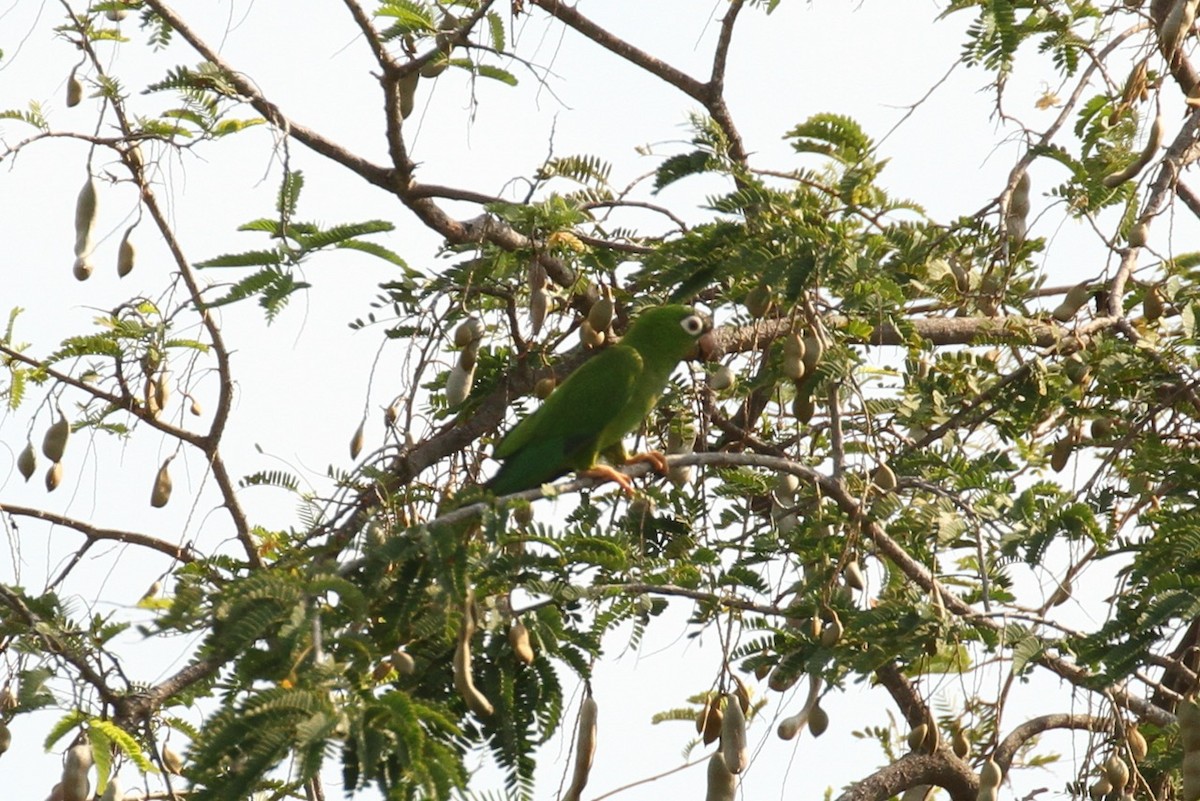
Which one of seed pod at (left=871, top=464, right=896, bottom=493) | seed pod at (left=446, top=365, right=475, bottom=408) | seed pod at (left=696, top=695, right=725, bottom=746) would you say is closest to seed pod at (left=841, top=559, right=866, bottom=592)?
seed pod at (left=871, top=464, right=896, bottom=493)

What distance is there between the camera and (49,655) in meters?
3.94

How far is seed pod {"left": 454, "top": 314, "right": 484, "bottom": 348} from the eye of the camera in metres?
4.93

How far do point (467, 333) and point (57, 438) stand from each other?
6.42 ft

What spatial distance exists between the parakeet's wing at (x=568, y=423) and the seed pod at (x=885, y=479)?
109 centimetres

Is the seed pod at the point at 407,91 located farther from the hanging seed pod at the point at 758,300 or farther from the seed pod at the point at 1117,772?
the seed pod at the point at 1117,772

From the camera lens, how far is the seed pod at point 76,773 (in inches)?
149

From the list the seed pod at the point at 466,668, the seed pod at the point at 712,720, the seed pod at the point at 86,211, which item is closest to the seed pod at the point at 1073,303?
the seed pod at the point at 712,720

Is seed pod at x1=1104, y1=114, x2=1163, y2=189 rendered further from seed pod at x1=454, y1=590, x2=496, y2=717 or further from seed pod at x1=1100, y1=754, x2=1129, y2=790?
seed pod at x1=454, y1=590, x2=496, y2=717

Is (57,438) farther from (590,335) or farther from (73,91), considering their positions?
(590,335)

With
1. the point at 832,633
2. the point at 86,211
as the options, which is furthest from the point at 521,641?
the point at 86,211

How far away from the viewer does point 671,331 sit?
5.47 m

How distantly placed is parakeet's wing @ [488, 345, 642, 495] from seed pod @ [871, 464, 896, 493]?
1092 millimetres

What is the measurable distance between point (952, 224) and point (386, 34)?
2344 mm

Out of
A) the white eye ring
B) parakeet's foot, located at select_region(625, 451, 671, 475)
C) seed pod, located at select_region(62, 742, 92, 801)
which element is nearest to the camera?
seed pod, located at select_region(62, 742, 92, 801)
